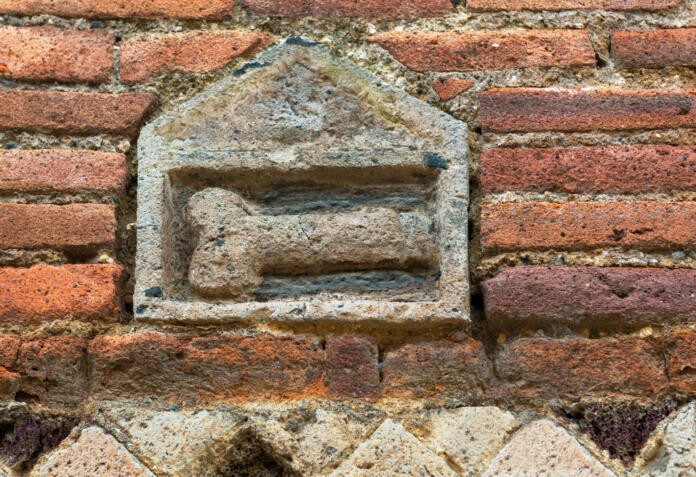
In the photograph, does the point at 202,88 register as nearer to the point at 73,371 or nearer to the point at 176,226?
the point at 176,226

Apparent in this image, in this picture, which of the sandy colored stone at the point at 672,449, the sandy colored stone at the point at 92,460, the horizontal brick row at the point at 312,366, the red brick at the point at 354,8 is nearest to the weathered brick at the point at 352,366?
the horizontal brick row at the point at 312,366

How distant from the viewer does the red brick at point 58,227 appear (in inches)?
67.1

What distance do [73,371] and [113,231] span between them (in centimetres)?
27

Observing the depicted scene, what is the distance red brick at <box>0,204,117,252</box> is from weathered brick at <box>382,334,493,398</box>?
576 millimetres

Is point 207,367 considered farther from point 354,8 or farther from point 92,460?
point 354,8

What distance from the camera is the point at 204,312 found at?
1646mm

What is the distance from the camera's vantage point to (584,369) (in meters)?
1.58

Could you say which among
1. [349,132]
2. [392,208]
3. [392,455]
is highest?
[349,132]

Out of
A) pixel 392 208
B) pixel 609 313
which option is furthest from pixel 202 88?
pixel 609 313

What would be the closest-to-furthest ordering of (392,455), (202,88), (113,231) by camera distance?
(392,455) < (113,231) < (202,88)

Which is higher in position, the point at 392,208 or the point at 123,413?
the point at 392,208

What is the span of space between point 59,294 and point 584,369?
935mm

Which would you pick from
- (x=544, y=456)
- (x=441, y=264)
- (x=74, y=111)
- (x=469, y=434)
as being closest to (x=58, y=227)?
(x=74, y=111)

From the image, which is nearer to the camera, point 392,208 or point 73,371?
point 73,371
